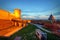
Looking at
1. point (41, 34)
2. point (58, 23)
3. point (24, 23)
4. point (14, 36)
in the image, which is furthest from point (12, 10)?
point (58, 23)

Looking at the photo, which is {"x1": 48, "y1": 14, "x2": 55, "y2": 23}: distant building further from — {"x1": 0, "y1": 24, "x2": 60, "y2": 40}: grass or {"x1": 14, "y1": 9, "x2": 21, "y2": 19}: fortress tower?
{"x1": 14, "y1": 9, "x2": 21, "y2": 19}: fortress tower

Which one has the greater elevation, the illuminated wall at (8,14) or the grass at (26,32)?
the illuminated wall at (8,14)

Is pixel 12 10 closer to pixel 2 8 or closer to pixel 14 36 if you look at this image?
pixel 2 8

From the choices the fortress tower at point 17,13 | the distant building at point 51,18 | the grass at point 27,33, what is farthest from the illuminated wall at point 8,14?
the distant building at point 51,18

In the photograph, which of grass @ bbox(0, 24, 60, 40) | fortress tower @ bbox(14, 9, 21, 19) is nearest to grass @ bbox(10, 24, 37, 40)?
grass @ bbox(0, 24, 60, 40)

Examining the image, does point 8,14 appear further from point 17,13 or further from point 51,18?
point 51,18

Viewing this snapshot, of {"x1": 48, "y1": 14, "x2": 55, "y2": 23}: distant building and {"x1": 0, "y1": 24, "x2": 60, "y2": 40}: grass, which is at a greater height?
{"x1": 48, "y1": 14, "x2": 55, "y2": 23}: distant building

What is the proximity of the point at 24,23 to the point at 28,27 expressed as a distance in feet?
0.34

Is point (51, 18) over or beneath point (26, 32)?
over

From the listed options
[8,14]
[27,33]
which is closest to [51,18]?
[27,33]

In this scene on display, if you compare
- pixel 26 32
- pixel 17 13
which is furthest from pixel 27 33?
pixel 17 13

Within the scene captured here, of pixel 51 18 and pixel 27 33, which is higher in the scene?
pixel 51 18

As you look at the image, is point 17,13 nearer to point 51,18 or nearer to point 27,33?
point 27,33

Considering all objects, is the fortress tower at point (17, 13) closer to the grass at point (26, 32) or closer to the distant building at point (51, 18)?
the grass at point (26, 32)
